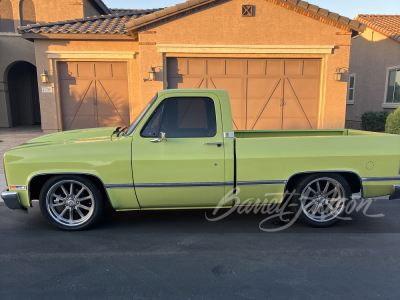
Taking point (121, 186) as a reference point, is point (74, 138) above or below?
above

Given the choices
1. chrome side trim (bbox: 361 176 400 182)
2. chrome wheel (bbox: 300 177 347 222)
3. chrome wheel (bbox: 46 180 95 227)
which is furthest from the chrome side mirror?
chrome side trim (bbox: 361 176 400 182)

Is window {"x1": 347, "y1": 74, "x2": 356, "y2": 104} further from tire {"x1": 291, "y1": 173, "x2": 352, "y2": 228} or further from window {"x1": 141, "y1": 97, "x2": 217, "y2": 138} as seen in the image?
window {"x1": 141, "y1": 97, "x2": 217, "y2": 138}

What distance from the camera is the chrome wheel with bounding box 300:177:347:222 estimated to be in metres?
4.29

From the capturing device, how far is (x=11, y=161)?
4000mm

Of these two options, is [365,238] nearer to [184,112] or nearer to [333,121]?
[184,112]

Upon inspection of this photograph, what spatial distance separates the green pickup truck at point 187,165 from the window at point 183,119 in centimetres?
1

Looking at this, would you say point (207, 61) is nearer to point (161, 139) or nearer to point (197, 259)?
point (161, 139)

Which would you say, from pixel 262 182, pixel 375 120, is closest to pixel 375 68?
pixel 375 120

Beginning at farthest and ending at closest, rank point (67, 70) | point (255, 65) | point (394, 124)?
point (67, 70)
point (255, 65)
point (394, 124)

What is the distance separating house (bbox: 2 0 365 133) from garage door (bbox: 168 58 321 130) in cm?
3

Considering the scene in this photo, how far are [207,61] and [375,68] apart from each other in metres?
10.1

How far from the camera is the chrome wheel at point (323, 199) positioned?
4291 millimetres

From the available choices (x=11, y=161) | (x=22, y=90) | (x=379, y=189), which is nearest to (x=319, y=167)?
(x=379, y=189)

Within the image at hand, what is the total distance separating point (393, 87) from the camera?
48.7ft
